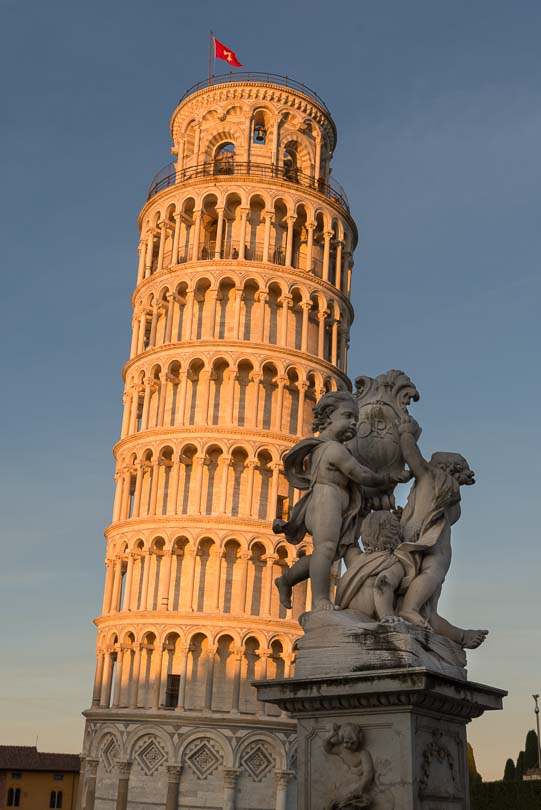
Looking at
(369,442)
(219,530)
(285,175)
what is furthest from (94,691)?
(369,442)

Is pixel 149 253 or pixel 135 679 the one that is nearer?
pixel 135 679

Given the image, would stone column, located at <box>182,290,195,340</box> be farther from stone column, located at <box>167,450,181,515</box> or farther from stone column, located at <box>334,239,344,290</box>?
stone column, located at <box>334,239,344,290</box>

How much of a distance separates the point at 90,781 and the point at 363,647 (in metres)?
53.7

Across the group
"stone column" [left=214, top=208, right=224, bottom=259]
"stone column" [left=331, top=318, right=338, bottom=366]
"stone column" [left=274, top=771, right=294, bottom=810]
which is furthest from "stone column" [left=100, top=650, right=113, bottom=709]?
"stone column" [left=214, top=208, right=224, bottom=259]

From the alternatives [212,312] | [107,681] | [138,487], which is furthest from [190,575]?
[212,312]

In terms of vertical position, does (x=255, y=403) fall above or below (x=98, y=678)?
above

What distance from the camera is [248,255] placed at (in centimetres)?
6259

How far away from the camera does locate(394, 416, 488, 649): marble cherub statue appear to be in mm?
8055

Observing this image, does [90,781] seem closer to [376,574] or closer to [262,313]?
[262,313]

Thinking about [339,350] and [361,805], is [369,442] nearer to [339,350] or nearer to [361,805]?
[361,805]

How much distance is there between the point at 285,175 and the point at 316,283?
763 centimetres

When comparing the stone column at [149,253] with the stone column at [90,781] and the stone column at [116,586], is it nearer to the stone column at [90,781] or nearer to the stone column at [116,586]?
the stone column at [116,586]

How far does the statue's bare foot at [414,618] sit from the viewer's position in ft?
25.7

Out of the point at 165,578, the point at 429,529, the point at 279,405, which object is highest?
the point at 279,405
